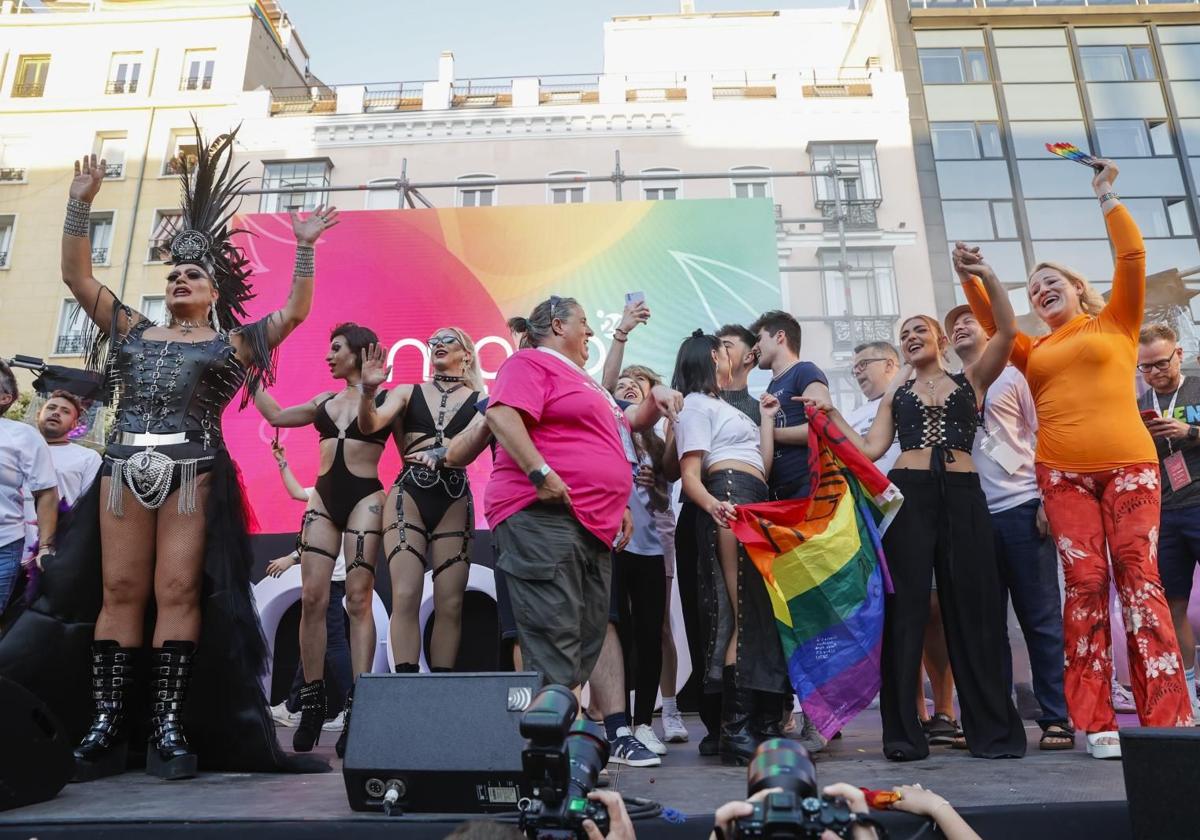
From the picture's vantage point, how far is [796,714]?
520 cm

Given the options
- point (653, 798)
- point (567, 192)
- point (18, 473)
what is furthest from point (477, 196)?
point (653, 798)

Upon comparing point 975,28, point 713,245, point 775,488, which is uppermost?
point 975,28

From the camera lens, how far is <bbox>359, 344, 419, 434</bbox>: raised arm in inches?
137

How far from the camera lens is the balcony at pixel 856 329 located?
14.0 metres

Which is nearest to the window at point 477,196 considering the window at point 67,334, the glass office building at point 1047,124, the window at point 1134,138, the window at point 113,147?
the glass office building at point 1047,124

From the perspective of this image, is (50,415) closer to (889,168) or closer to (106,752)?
(106,752)

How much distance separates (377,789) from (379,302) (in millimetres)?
7215

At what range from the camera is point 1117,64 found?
680 inches

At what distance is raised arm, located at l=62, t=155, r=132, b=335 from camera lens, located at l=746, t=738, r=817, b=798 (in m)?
2.89

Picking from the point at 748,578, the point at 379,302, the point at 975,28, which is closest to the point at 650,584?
the point at 748,578

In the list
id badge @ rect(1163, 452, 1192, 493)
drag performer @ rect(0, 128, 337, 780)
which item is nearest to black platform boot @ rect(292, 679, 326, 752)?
drag performer @ rect(0, 128, 337, 780)

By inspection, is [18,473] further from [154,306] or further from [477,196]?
[154,306]

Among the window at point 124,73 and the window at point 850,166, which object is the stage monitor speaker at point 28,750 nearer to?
the window at point 850,166

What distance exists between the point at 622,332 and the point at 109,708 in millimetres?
2410
